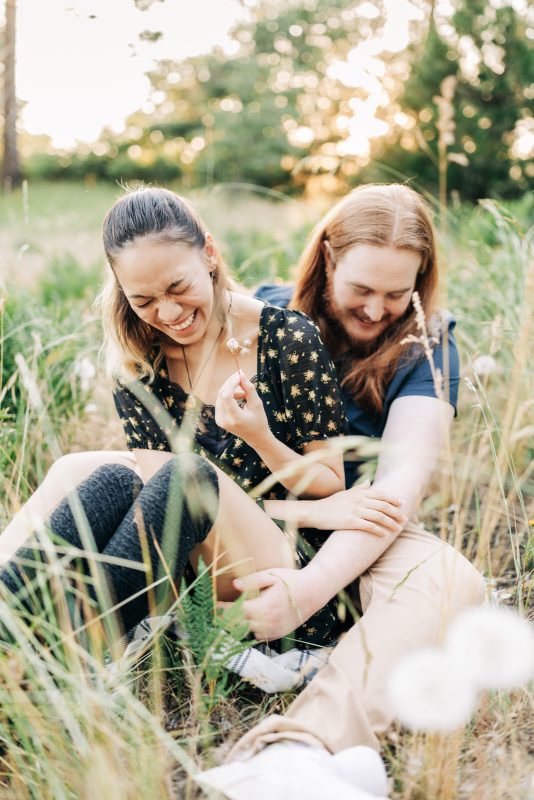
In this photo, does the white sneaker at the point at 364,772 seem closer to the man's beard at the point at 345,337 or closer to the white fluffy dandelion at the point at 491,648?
the white fluffy dandelion at the point at 491,648

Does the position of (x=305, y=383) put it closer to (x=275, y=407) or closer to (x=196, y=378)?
(x=275, y=407)

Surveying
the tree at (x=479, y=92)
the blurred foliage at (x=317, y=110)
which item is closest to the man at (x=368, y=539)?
the blurred foliage at (x=317, y=110)

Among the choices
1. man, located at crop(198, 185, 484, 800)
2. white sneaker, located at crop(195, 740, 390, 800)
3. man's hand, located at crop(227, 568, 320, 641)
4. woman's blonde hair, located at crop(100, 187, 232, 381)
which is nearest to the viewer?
white sneaker, located at crop(195, 740, 390, 800)

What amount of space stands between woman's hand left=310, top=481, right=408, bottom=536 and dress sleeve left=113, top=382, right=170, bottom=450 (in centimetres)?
44

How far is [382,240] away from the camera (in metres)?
1.83

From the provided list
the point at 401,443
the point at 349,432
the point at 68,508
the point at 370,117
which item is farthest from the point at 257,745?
the point at 370,117

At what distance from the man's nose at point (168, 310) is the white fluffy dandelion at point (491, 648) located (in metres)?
1.08

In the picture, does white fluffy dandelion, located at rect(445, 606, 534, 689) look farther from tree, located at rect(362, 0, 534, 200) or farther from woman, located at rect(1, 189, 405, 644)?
tree, located at rect(362, 0, 534, 200)

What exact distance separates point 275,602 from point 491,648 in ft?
2.85

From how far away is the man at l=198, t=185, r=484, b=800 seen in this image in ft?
3.68

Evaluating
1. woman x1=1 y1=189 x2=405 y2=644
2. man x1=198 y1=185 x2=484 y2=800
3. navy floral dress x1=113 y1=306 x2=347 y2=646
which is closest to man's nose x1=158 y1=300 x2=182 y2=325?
woman x1=1 y1=189 x2=405 y2=644

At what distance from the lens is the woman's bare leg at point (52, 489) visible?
1500 millimetres

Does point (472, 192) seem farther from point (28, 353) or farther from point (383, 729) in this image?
point (383, 729)

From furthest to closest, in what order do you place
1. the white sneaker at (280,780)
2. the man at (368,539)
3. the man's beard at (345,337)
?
the man's beard at (345,337), the man at (368,539), the white sneaker at (280,780)
